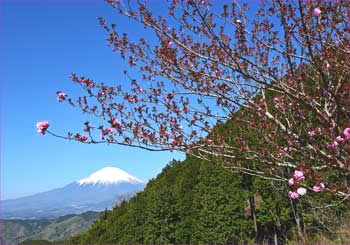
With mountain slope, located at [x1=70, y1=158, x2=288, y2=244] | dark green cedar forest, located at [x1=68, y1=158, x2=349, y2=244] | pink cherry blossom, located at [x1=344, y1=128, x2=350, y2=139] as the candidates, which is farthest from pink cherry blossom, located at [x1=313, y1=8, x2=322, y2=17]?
mountain slope, located at [x1=70, y1=158, x2=288, y2=244]

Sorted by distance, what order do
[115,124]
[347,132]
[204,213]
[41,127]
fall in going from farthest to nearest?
[204,213] < [115,124] < [41,127] < [347,132]

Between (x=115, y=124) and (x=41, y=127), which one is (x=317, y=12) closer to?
(x=115, y=124)

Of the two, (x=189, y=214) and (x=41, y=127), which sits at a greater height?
(x=41, y=127)

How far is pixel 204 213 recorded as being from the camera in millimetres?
27000

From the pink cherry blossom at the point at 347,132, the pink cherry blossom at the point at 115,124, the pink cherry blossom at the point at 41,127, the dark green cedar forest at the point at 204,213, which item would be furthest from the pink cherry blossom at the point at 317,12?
the dark green cedar forest at the point at 204,213

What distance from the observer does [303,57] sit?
416 cm

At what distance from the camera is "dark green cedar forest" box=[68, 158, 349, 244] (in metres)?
24.4

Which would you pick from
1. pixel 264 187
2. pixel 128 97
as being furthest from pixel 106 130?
pixel 264 187

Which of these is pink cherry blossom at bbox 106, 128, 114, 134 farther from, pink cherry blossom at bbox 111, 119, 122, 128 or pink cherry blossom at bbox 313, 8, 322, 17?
pink cherry blossom at bbox 313, 8, 322, 17

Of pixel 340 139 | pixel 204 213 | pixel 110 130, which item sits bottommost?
Result: pixel 204 213

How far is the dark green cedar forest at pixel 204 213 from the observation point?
24.4 metres

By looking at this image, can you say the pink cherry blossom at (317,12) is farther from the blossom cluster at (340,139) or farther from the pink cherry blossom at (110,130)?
the pink cherry blossom at (110,130)

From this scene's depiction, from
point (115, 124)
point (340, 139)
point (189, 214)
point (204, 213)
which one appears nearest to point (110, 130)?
point (115, 124)

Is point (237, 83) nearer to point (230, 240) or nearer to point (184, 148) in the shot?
point (184, 148)
